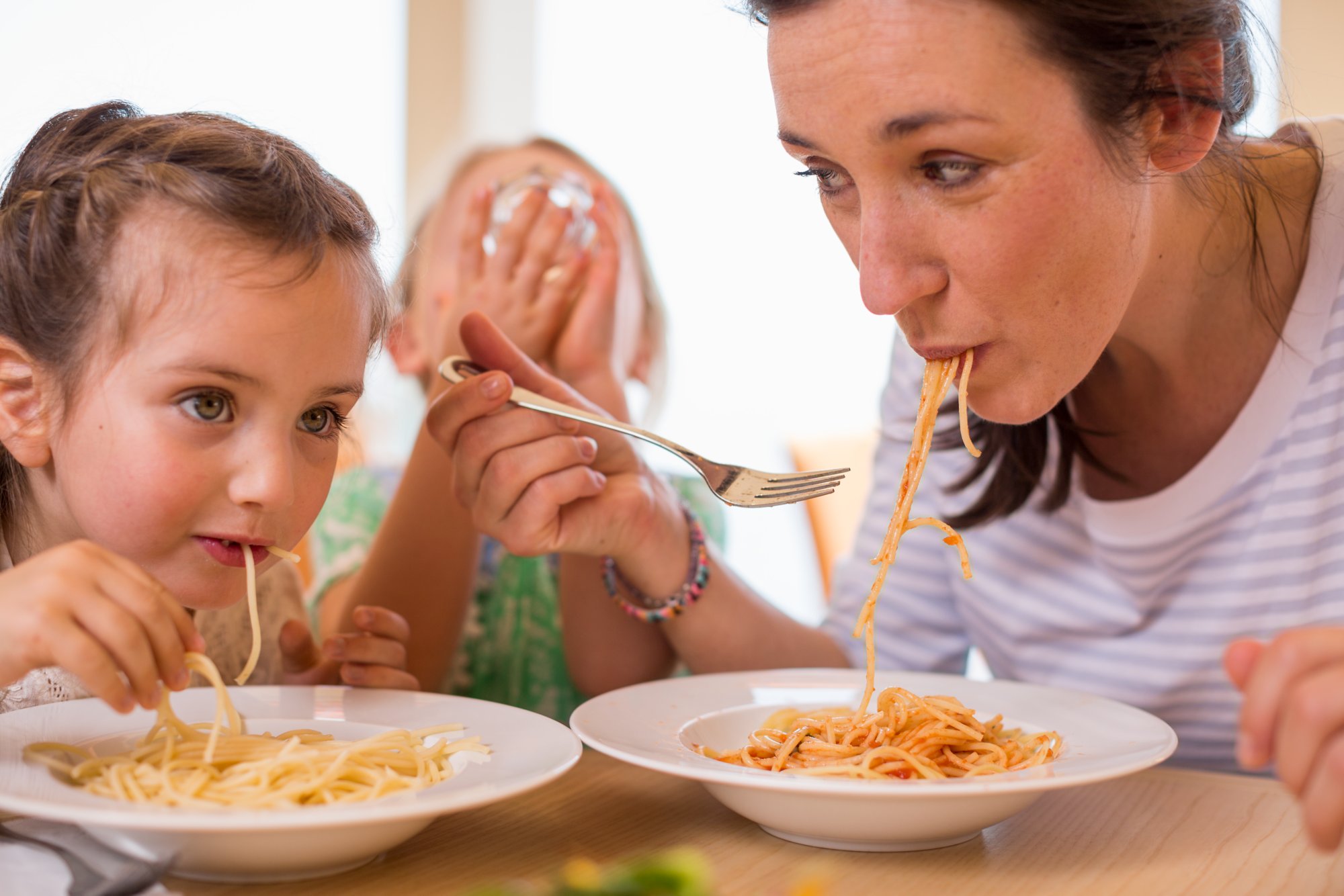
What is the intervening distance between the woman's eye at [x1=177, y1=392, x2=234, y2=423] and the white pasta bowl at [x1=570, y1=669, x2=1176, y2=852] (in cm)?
45

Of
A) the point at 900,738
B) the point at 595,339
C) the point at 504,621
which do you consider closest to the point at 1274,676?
the point at 900,738

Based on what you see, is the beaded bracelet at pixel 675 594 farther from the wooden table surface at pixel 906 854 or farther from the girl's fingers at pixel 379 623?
the wooden table surface at pixel 906 854

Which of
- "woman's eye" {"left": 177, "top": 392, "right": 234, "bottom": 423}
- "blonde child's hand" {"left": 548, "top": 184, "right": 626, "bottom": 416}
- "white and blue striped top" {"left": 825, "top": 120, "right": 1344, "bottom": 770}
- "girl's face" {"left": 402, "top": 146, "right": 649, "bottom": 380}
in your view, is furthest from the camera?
"girl's face" {"left": 402, "top": 146, "right": 649, "bottom": 380}

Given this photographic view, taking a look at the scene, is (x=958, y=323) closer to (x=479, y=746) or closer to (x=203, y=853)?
(x=479, y=746)

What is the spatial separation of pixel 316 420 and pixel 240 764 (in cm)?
40

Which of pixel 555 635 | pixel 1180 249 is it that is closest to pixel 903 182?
pixel 1180 249

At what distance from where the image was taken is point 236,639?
1541 mm

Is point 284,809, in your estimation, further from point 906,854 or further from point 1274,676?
point 1274,676

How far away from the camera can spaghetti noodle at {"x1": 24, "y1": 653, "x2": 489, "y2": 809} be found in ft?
2.92

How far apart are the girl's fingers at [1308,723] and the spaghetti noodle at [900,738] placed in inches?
12.5

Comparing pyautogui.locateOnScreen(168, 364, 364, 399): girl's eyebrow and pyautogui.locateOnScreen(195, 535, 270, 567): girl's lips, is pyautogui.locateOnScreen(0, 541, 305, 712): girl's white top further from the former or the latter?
pyautogui.locateOnScreen(168, 364, 364, 399): girl's eyebrow

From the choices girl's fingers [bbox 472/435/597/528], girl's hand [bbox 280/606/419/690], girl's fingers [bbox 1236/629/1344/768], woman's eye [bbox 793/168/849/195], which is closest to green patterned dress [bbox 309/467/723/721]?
girl's hand [bbox 280/606/419/690]

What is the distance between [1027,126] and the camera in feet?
3.36

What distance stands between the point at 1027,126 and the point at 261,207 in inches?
29.8
